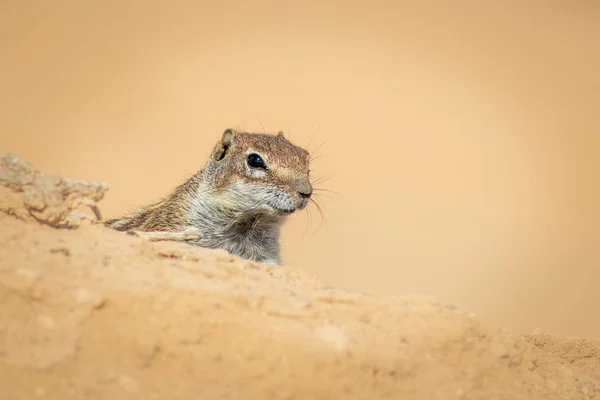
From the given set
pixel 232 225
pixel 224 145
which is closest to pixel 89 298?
pixel 232 225

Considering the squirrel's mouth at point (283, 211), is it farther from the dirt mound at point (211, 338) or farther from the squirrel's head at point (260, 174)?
the dirt mound at point (211, 338)

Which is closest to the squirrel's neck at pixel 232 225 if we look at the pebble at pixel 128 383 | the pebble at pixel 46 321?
the pebble at pixel 46 321

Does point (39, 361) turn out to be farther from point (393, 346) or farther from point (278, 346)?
point (393, 346)

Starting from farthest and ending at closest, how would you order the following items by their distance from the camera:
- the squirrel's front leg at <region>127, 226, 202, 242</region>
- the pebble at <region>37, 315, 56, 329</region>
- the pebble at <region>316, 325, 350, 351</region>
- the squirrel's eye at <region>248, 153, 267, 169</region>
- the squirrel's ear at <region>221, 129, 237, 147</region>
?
the squirrel's ear at <region>221, 129, 237, 147</region> → the squirrel's eye at <region>248, 153, 267, 169</region> → the squirrel's front leg at <region>127, 226, 202, 242</region> → the pebble at <region>316, 325, 350, 351</region> → the pebble at <region>37, 315, 56, 329</region>

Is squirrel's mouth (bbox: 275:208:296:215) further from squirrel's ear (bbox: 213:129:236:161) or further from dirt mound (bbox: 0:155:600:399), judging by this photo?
dirt mound (bbox: 0:155:600:399)

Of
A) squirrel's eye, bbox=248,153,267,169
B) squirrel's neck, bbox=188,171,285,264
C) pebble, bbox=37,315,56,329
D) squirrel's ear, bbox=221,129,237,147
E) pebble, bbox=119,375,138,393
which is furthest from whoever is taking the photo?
squirrel's ear, bbox=221,129,237,147

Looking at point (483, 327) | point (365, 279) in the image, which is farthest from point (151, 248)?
point (365, 279)

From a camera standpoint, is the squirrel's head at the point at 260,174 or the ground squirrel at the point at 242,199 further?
the ground squirrel at the point at 242,199

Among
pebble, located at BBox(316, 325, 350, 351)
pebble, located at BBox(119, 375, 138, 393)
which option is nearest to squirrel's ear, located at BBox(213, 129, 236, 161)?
pebble, located at BBox(316, 325, 350, 351)
